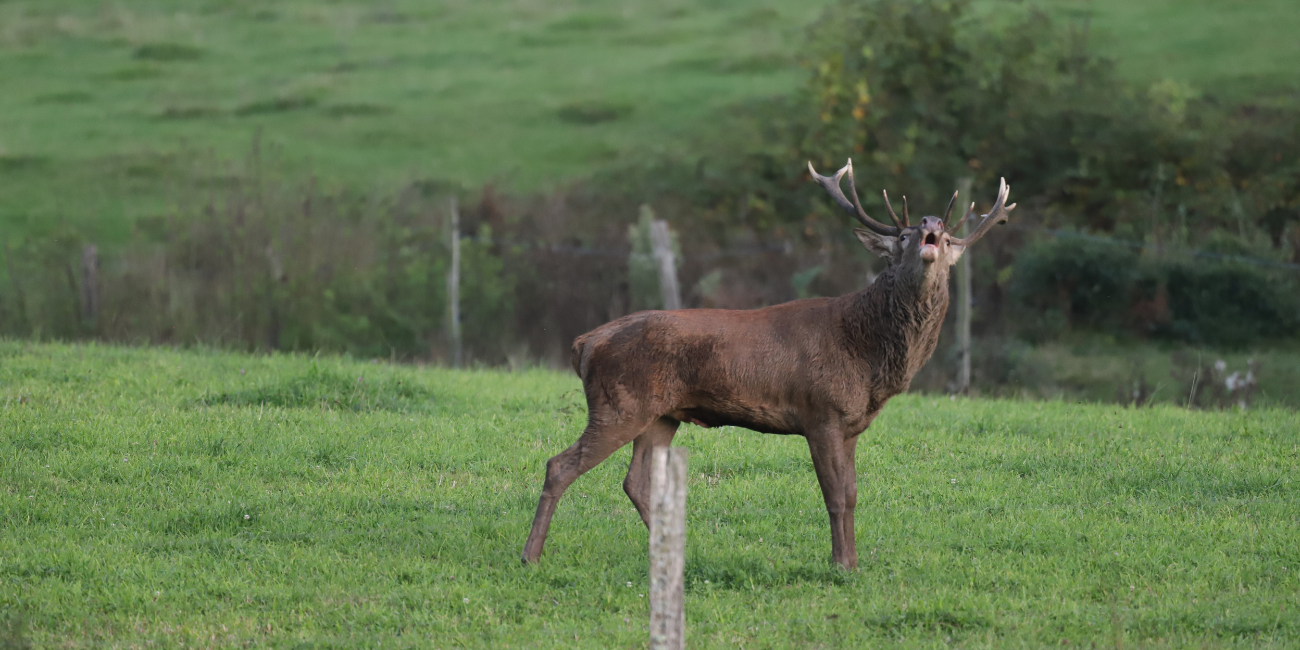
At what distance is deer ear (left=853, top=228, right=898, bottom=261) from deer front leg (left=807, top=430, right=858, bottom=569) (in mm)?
995

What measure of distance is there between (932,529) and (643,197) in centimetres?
1538

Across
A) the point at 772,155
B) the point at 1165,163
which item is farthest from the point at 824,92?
the point at 1165,163

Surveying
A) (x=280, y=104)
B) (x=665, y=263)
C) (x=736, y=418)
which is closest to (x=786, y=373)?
(x=736, y=418)

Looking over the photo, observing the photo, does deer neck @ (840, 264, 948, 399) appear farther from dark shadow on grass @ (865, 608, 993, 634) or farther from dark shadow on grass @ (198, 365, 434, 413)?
dark shadow on grass @ (198, 365, 434, 413)

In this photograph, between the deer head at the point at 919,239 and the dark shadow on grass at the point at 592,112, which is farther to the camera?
the dark shadow on grass at the point at 592,112

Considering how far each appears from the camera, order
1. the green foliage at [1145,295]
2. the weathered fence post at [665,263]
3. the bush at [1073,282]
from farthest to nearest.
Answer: the bush at [1073,282]
the green foliage at [1145,295]
the weathered fence post at [665,263]

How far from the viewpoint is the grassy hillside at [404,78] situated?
79.8ft

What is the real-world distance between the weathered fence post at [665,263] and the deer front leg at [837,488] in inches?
344

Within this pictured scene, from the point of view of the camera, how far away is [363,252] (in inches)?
711

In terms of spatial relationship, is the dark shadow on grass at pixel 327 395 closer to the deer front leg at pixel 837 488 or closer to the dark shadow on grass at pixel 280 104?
the deer front leg at pixel 837 488

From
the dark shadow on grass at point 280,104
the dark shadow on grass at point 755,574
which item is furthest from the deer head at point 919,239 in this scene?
the dark shadow on grass at point 280,104

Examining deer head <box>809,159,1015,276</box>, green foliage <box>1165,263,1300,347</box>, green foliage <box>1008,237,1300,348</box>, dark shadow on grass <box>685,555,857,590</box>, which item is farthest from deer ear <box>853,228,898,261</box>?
green foliage <box>1165,263,1300,347</box>

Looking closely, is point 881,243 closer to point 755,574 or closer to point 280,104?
point 755,574

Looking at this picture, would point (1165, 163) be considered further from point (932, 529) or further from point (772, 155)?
point (932, 529)
